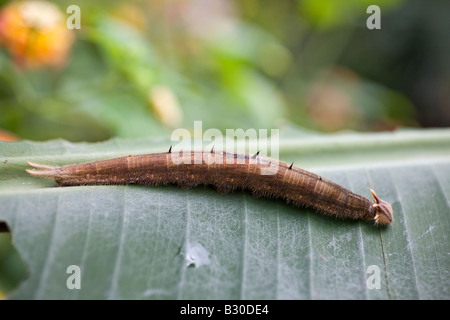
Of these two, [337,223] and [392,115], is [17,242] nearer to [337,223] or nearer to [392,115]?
[337,223]

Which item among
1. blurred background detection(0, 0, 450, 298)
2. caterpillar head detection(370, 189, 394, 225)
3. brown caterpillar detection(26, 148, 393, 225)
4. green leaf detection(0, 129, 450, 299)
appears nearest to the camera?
green leaf detection(0, 129, 450, 299)

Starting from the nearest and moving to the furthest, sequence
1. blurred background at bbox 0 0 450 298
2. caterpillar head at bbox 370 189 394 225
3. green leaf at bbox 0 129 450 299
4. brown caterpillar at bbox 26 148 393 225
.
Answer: green leaf at bbox 0 129 450 299 < brown caterpillar at bbox 26 148 393 225 < caterpillar head at bbox 370 189 394 225 < blurred background at bbox 0 0 450 298

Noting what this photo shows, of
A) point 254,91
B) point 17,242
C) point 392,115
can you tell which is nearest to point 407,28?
point 392,115

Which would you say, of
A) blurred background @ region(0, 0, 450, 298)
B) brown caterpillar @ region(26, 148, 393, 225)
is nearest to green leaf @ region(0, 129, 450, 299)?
brown caterpillar @ region(26, 148, 393, 225)

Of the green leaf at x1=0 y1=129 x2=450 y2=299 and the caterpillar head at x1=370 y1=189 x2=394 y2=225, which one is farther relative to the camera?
the caterpillar head at x1=370 y1=189 x2=394 y2=225

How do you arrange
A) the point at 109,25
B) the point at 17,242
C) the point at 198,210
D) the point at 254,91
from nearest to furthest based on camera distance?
the point at 17,242 → the point at 198,210 → the point at 109,25 → the point at 254,91

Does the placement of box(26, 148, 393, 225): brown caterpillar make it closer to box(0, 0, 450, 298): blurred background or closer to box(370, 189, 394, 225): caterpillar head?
box(370, 189, 394, 225): caterpillar head
